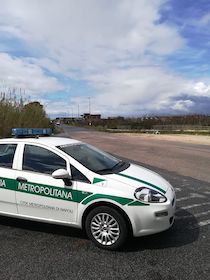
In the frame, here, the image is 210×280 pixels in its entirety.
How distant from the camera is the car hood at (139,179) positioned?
4.96 m

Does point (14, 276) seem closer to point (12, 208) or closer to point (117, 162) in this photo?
point (12, 208)

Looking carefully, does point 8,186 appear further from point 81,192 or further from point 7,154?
point 81,192

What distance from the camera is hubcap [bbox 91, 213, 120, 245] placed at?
4793mm

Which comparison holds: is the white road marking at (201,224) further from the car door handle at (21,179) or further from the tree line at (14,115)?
the tree line at (14,115)

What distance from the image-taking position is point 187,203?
726 cm

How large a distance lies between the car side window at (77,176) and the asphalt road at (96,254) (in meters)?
0.88

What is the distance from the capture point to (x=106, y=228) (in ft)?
15.8

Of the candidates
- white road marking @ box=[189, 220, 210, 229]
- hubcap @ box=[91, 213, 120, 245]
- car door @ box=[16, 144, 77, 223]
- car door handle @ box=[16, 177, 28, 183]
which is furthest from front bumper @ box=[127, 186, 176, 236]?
car door handle @ box=[16, 177, 28, 183]

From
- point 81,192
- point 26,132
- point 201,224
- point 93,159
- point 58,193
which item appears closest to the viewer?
point 81,192

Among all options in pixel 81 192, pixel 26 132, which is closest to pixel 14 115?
pixel 26 132

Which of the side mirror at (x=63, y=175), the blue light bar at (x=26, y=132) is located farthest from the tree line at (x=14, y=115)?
the side mirror at (x=63, y=175)

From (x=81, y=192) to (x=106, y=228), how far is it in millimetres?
584

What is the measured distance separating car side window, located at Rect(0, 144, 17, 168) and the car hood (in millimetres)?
1619

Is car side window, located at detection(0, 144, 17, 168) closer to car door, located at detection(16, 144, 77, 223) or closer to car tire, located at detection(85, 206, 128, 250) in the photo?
car door, located at detection(16, 144, 77, 223)
